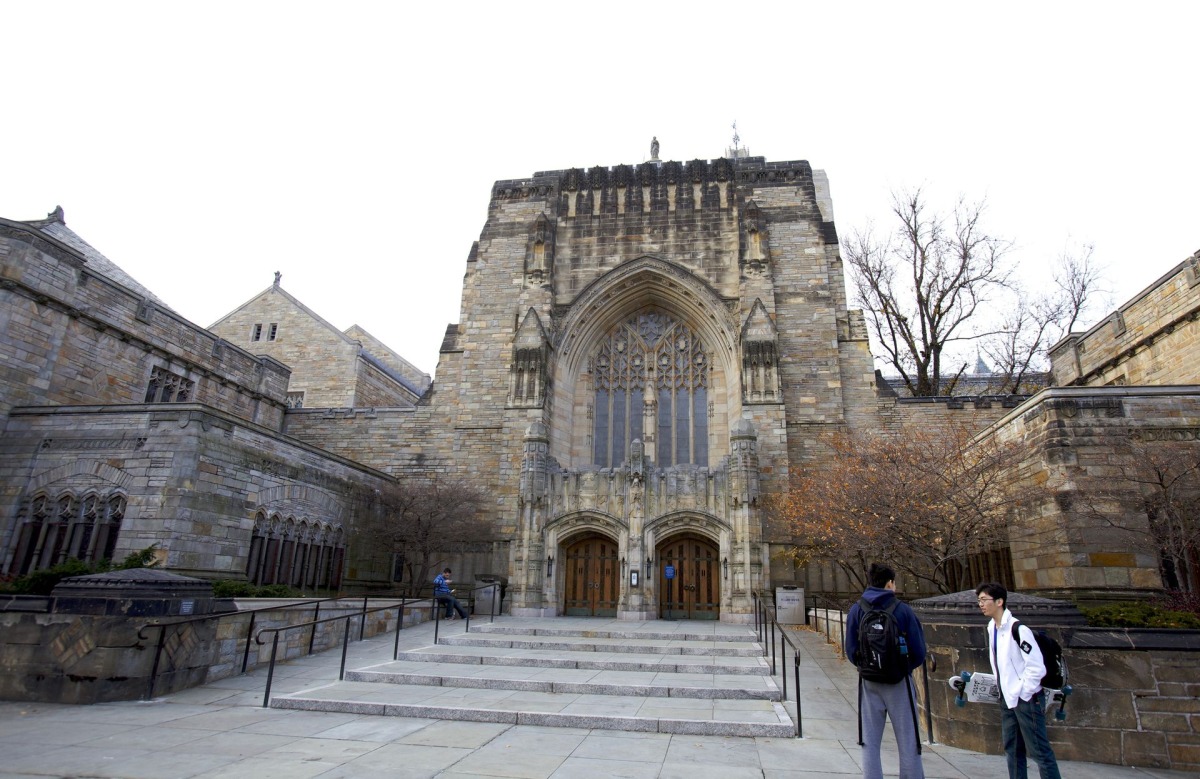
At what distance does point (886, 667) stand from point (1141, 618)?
16.7 ft

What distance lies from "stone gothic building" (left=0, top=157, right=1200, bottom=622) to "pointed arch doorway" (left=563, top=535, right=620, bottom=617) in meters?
0.06

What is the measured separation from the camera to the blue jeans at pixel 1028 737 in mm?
4766

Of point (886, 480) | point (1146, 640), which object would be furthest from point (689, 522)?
point (1146, 640)

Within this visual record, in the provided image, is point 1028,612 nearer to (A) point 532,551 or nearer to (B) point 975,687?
(B) point 975,687

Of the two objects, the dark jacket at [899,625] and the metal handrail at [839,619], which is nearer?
the dark jacket at [899,625]

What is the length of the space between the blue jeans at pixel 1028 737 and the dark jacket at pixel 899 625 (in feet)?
2.47

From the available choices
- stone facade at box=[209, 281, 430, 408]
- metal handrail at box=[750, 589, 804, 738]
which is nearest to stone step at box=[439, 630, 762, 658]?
metal handrail at box=[750, 589, 804, 738]

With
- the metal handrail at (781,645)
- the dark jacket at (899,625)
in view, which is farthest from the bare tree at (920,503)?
the dark jacket at (899,625)

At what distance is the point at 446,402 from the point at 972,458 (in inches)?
580

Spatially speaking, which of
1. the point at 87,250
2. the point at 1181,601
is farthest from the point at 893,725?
the point at 87,250

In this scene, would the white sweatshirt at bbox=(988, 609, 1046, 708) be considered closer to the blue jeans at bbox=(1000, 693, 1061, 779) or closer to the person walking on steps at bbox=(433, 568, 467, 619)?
the blue jeans at bbox=(1000, 693, 1061, 779)

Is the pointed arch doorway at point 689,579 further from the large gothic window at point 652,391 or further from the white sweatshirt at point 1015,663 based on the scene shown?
the white sweatshirt at point 1015,663

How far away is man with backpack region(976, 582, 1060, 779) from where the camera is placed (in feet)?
15.8

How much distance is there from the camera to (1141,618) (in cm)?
788
